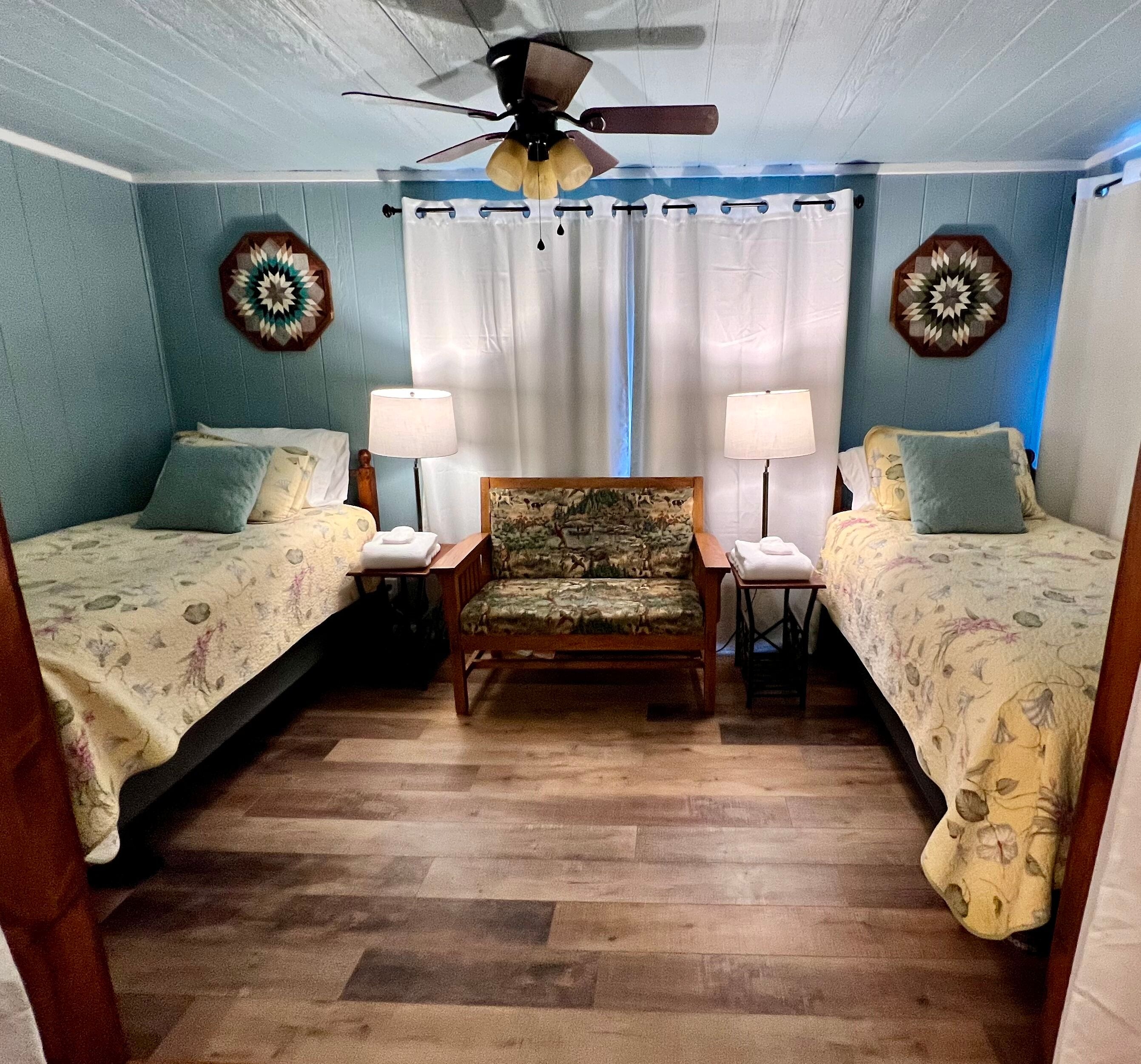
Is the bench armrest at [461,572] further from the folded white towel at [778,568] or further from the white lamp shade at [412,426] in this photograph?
the folded white towel at [778,568]

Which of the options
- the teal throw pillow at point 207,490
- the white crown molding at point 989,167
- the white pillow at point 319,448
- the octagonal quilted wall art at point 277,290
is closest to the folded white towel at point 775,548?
the white crown molding at point 989,167

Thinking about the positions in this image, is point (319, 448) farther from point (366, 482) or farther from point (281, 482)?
point (281, 482)

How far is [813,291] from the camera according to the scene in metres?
2.90

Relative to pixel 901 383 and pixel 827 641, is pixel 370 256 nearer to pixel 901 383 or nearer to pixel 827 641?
pixel 901 383

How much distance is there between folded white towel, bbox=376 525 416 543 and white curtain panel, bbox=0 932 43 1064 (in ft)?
6.29

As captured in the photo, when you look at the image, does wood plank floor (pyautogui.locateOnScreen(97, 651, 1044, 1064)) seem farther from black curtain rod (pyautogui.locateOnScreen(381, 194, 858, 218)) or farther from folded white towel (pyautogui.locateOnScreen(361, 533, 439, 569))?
black curtain rod (pyautogui.locateOnScreen(381, 194, 858, 218))

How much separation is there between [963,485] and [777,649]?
38.4 inches

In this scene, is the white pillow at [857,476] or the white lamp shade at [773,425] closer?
the white lamp shade at [773,425]

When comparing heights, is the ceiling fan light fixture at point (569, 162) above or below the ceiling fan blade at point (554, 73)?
below

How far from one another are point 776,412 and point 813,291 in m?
0.66

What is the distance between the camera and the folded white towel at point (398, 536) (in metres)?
2.77

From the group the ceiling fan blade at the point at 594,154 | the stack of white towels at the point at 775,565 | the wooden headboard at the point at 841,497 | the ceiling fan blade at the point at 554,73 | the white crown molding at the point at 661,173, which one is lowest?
the stack of white towels at the point at 775,565

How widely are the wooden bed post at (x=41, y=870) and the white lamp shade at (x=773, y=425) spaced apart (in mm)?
2375

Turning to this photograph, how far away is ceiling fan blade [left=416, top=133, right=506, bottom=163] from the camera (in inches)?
72.9
